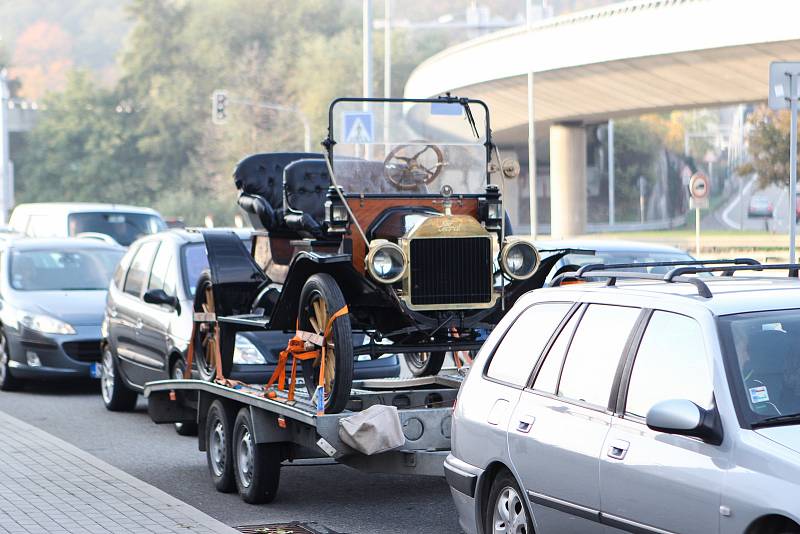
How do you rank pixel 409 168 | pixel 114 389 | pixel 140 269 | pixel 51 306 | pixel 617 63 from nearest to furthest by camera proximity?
pixel 409 168 < pixel 140 269 < pixel 114 389 < pixel 51 306 < pixel 617 63

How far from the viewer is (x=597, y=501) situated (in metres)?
5.86

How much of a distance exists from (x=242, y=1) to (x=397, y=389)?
126 metres

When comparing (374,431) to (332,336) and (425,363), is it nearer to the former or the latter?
(332,336)

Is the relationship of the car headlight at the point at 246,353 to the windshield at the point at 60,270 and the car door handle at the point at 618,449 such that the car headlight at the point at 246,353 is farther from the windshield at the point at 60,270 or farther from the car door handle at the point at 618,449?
the car door handle at the point at 618,449

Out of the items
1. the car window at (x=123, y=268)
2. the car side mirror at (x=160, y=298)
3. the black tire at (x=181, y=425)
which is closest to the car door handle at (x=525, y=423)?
the black tire at (x=181, y=425)

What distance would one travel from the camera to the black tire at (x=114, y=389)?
557 inches

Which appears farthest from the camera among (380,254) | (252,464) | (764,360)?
(380,254)

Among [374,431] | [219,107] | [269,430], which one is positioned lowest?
[269,430]

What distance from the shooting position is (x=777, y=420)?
207 inches

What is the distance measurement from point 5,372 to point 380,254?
8288 millimetres

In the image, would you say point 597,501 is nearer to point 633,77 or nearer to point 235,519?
point 235,519

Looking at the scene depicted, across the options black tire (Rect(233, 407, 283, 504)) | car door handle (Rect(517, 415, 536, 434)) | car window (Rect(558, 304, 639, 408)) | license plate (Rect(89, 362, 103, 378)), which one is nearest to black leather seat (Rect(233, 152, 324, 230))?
black tire (Rect(233, 407, 283, 504))

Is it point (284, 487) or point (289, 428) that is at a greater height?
point (289, 428)

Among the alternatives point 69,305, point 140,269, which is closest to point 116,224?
point 69,305
